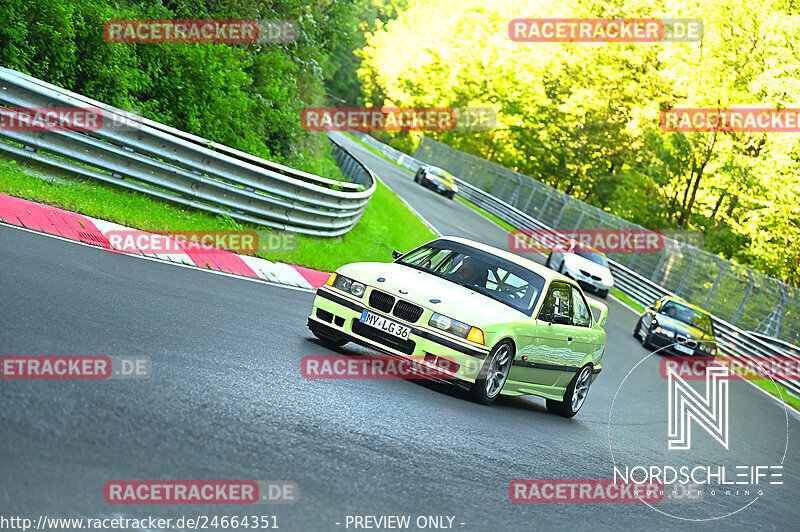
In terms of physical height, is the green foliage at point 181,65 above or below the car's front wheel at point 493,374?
above

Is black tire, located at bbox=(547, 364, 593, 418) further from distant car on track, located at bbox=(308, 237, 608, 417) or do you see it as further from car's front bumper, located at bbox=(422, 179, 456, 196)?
car's front bumper, located at bbox=(422, 179, 456, 196)

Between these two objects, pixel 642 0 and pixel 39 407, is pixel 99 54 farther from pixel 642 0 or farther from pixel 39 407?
pixel 642 0

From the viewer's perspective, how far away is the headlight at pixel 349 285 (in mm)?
9148

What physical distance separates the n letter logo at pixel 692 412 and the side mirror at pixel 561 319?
70.5 inches

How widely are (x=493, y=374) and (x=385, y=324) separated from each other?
46.3 inches

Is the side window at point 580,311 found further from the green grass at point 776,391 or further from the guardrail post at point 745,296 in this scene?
the guardrail post at point 745,296

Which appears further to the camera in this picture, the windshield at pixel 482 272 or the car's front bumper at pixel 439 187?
the car's front bumper at pixel 439 187

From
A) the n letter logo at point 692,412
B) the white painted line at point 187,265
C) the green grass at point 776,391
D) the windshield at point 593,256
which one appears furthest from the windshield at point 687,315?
the white painted line at point 187,265

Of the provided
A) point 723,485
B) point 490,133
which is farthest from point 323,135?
point 490,133

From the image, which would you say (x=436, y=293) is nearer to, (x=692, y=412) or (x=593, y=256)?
(x=692, y=412)

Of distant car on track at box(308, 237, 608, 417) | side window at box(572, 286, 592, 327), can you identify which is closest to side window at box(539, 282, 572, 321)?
distant car on track at box(308, 237, 608, 417)

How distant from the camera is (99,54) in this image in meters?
15.3

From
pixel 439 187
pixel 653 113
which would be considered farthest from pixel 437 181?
pixel 653 113

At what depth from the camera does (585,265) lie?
Result: 32.9 m
